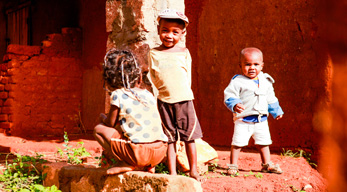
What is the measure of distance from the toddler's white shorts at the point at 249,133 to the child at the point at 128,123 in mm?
1220

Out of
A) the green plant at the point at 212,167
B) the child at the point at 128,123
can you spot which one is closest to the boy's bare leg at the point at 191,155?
the child at the point at 128,123

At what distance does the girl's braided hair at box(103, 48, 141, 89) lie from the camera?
2.33 m

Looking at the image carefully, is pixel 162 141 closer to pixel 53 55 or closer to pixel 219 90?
pixel 219 90

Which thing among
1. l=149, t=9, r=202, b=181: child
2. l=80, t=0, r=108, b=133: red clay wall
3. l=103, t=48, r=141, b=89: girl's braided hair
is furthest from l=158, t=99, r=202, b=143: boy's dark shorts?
l=80, t=0, r=108, b=133: red clay wall

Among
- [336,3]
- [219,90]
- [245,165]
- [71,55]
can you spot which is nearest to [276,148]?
[245,165]

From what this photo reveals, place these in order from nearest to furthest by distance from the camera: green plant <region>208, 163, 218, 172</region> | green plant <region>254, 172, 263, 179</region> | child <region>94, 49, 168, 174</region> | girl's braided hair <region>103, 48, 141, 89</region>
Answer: child <region>94, 49, 168, 174</region> < girl's braided hair <region>103, 48, 141, 89</region> < green plant <region>254, 172, 263, 179</region> < green plant <region>208, 163, 218, 172</region>

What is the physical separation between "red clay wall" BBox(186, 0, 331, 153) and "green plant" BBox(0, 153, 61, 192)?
262 cm

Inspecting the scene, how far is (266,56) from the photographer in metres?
4.69

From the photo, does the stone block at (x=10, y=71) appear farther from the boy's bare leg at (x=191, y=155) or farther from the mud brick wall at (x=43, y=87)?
the boy's bare leg at (x=191, y=155)

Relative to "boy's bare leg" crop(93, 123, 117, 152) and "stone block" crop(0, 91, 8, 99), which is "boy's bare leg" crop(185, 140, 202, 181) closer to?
"boy's bare leg" crop(93, 123, 117, 152)

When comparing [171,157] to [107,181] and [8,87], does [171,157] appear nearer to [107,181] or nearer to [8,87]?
[107,181]

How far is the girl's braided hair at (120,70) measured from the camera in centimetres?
233

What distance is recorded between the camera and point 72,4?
28.6 feet

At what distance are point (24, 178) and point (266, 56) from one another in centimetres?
327
